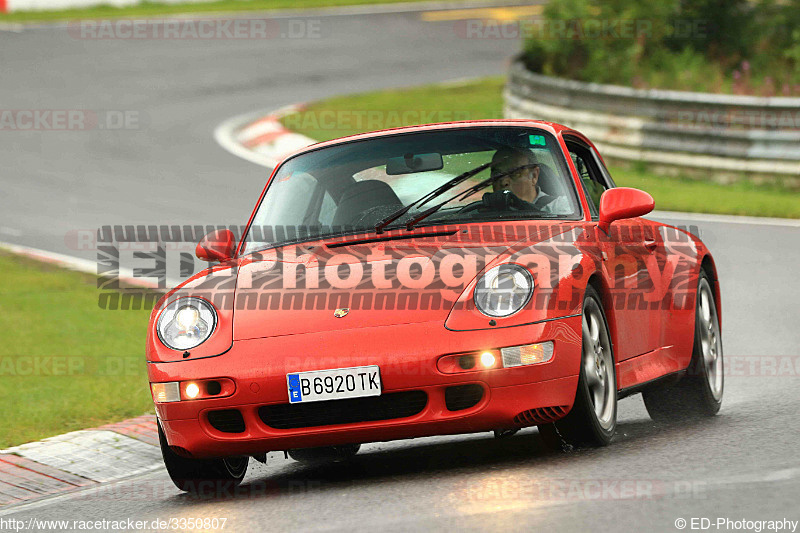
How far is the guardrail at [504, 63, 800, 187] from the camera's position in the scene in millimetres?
16219

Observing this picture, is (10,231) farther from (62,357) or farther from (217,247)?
(217,247)

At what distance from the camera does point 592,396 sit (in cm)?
604

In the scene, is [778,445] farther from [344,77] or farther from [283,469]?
[344,77]

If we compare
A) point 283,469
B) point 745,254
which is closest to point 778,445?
point 283,469

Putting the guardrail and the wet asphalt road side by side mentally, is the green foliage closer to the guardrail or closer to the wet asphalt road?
the guardrail

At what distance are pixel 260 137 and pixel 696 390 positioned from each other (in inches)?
589

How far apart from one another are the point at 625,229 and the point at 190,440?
8.18 ft

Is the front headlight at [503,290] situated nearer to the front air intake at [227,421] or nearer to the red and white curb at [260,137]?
the front air intake at [227,421]

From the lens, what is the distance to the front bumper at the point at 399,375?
5.57m

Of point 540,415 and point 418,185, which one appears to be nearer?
point 540,415

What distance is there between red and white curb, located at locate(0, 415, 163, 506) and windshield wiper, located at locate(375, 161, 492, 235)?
1825 millimetres

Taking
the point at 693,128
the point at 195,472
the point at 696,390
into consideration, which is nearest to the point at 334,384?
the point at 195,472

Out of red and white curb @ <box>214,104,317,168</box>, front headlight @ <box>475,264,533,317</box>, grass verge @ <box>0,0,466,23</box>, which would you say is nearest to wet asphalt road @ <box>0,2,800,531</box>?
red and white curb @ <box>214,104,317,168</box>

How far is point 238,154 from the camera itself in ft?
66.7
